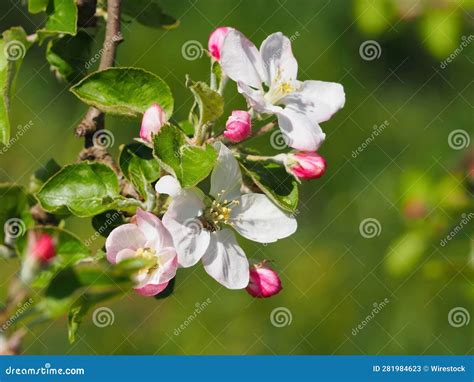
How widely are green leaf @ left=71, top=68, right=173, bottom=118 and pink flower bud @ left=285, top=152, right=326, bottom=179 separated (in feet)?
0.84

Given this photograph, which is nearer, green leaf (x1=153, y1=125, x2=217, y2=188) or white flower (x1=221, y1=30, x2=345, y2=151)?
green leaf (x1=153, y1=125, x2=217, y2=188)

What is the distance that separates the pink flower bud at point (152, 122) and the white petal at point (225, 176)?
4.9 inches

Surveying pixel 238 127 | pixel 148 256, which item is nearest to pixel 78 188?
pixel 148 256

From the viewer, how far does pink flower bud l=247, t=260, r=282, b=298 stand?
166 cm

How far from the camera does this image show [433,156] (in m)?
3.13

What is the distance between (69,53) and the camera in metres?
1.88

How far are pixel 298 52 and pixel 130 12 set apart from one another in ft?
5.06

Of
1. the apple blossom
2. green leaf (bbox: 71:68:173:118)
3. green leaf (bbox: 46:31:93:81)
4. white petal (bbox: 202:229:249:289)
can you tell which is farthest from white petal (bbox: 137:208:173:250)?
green leaf (bbox: 46:31:93:81)

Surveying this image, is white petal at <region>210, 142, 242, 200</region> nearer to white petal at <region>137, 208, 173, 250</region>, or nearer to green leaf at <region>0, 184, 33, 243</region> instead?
white petal at <region>137, 208, 173, 250</region>

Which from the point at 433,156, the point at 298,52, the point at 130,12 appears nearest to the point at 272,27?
the point at 298,52

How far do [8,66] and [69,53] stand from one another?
1.06 ft

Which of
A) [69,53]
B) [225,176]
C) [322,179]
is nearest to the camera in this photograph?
[225,176]

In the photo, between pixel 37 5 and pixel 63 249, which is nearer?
pixel 63 249

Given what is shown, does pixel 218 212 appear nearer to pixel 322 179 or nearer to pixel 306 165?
pixel 306 165
